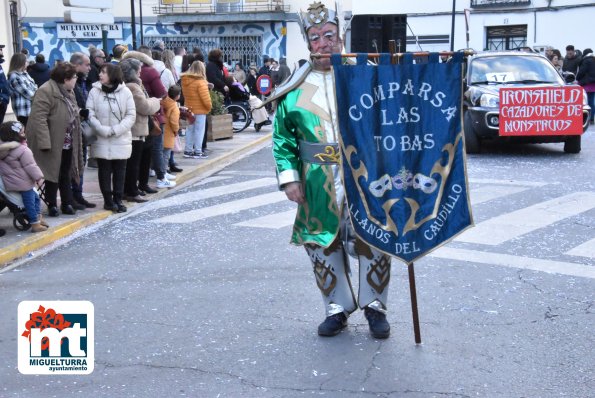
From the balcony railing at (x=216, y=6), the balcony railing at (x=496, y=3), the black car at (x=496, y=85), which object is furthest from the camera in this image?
the balcony railing at (x=216, y=6)

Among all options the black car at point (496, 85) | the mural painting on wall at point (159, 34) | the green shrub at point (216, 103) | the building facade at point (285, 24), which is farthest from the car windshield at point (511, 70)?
the mural painting on wall at point (159, 34)

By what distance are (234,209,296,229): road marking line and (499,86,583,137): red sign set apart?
568cm

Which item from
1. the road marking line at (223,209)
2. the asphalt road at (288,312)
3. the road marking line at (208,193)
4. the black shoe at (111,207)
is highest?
the black shoe at (111,207)

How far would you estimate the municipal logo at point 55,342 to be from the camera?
4.81 meters

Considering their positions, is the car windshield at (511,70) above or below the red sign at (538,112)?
above

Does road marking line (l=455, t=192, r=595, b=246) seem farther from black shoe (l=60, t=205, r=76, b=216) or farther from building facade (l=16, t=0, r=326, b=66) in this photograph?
building facade (l=16, t=0, r=326, b=66)

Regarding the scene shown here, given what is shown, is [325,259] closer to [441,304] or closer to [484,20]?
[441,304]

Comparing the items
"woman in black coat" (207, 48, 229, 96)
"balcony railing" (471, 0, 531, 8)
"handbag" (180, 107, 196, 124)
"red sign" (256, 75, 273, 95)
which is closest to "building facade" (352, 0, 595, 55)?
"balcony railing" (471, 0, 531, 8)

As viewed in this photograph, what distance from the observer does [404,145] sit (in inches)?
190

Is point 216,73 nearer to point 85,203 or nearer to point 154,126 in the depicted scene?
point 154,126

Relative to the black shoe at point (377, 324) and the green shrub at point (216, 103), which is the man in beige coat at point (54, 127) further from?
the green shrub at point (216, 103)

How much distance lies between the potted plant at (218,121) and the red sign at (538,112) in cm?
564

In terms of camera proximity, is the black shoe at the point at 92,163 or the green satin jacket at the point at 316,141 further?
the black shoe at the point at 92,163

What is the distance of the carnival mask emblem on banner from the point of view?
4.79m
